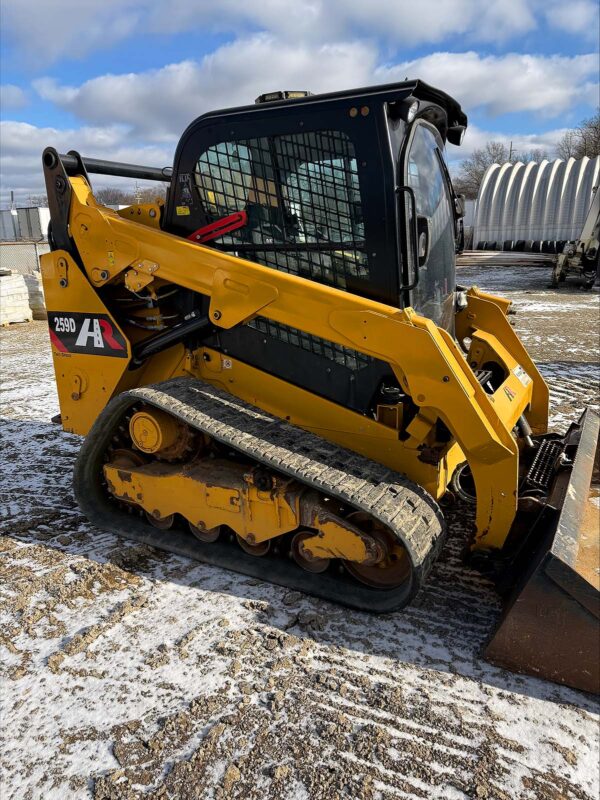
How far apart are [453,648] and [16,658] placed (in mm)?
2075

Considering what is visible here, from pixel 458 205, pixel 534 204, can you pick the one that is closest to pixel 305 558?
pixel 458 205

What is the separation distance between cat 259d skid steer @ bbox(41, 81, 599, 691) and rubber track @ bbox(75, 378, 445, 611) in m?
0.01

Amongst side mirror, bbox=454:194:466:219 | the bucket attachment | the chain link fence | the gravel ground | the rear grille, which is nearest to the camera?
the gravel ground

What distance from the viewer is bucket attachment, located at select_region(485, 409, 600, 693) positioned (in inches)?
94.8

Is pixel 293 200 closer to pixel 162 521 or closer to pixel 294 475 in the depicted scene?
pixel 294 475

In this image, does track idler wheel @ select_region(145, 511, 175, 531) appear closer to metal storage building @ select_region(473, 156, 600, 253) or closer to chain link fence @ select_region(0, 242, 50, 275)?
chain link fence @ select_region(0, 242, 50, 275)

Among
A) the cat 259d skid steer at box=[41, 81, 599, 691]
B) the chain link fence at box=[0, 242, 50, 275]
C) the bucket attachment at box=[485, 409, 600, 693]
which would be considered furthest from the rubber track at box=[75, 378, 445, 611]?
the chain link fence at box=[0, 242, 50, 275]

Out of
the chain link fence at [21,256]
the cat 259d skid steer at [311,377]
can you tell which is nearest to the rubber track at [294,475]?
the cat 259d skid steer at [311,377]

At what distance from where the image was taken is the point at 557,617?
244cm

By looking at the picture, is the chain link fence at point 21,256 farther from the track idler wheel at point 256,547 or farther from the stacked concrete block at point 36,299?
the track idler wheel at point 256,547

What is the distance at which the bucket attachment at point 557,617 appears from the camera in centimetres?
241

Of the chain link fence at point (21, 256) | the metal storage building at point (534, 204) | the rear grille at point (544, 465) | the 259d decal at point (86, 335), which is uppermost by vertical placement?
the metal storage building at point (534, 204)

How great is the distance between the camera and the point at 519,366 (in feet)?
14.2

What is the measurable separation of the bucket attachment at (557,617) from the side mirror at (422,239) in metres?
1.48
